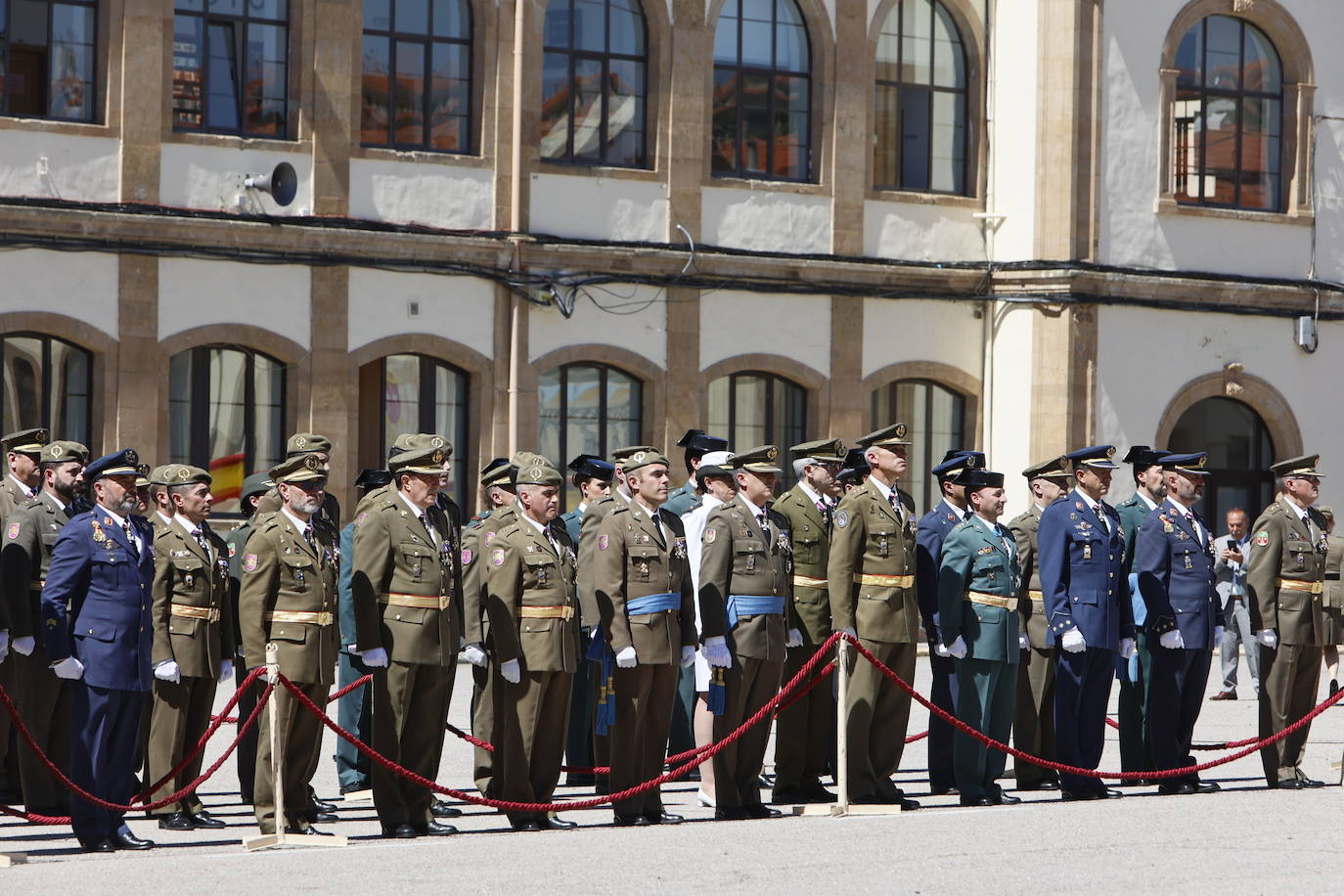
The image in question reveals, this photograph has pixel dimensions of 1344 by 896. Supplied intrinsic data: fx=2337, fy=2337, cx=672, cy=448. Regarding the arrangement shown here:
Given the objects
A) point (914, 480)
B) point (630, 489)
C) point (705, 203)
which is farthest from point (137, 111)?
point (630, 489)

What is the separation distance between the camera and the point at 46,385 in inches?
838

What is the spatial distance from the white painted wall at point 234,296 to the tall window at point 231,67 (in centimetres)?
131

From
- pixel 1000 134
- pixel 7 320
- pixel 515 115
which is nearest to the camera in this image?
pixel 7 320

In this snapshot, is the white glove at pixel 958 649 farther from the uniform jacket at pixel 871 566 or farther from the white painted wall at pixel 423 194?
the white painted wall at pixel 423 194

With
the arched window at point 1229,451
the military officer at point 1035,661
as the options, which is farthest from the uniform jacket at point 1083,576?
the arched window at point 1229,451

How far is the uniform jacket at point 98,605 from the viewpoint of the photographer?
10805 millimetres

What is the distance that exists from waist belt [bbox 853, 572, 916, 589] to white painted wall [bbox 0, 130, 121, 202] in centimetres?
1089

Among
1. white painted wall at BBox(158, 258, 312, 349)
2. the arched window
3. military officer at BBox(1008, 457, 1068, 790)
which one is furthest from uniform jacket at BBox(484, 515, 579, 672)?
the arched window

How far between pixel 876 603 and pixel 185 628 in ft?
12.0

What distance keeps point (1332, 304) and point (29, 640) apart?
18358 mm

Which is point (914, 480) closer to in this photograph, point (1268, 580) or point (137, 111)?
point (137, 111)

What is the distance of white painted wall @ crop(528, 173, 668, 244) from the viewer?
23219 millimetres

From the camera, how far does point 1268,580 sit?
542 inches

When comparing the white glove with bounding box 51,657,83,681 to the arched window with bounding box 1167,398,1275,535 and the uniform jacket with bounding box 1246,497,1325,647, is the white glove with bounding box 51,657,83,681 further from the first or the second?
the arched window with bounding box 1167,398,1275,535
